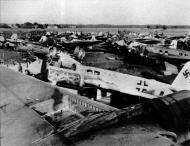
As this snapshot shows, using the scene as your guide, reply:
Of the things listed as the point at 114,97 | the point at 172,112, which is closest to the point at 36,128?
the point at 172,112

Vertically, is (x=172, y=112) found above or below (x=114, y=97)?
above

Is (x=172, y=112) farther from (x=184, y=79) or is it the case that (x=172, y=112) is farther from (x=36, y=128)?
(x=184, y=79)

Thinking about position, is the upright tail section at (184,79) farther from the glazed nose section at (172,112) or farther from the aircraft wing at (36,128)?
the aircraft wing at (36,128)

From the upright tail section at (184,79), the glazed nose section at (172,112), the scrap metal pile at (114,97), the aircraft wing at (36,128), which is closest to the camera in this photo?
the aircraft wing at (36,128)

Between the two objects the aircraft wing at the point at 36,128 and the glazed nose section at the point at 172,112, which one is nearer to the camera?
the aircraft wing at the point at 36,128

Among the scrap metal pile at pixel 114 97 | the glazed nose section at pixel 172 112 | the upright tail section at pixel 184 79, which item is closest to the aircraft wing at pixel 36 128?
the scrap metal pile at pixel 114 97
